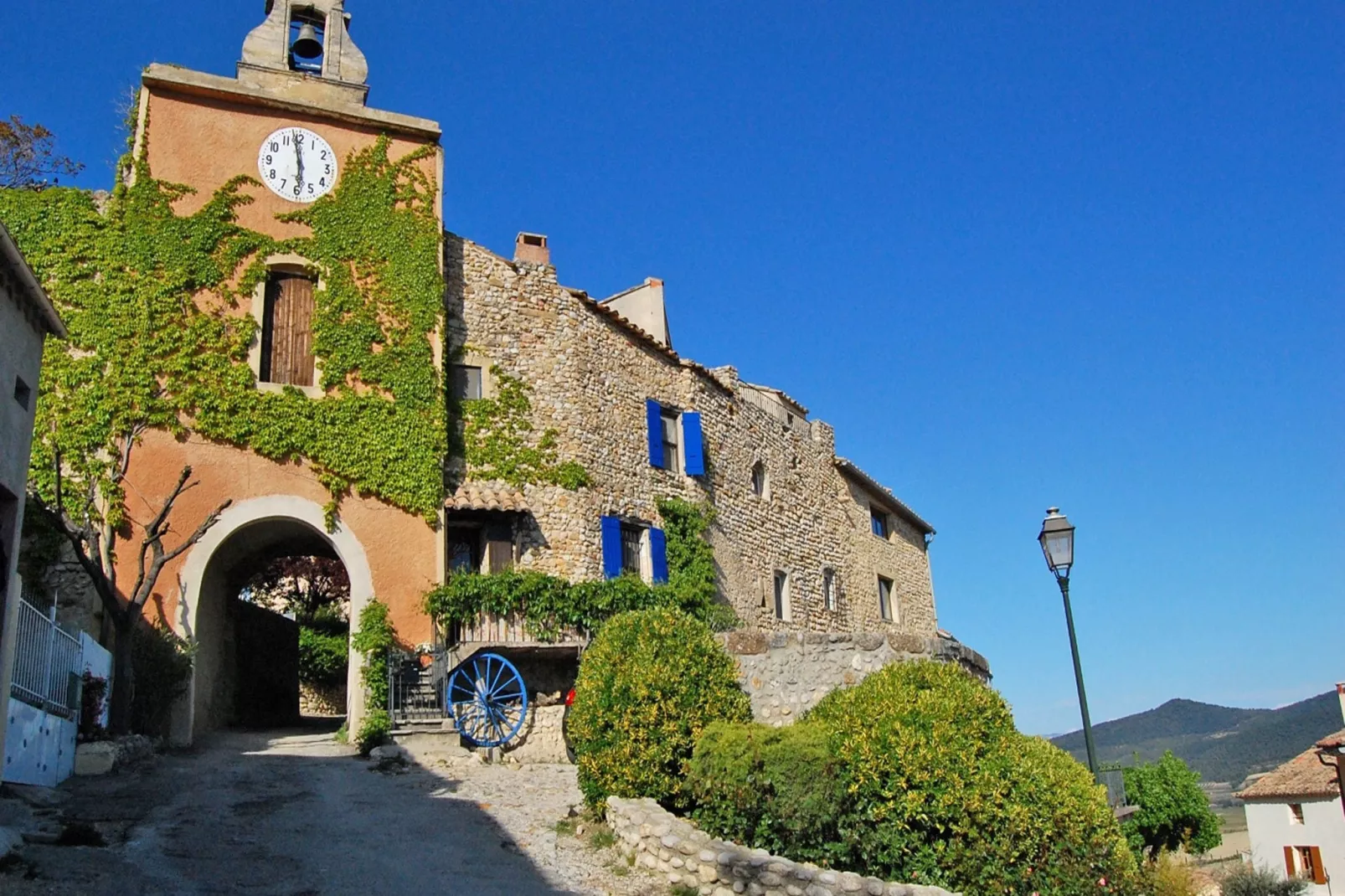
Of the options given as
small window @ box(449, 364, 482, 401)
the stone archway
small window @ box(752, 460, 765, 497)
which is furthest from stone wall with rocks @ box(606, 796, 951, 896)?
small window @ box(752, 460, 765, 497)

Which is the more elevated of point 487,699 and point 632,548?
point 632,548

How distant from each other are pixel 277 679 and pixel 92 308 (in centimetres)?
1010

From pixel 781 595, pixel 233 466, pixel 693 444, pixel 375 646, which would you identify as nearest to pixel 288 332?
pixel 233 466

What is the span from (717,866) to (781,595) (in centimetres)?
1774

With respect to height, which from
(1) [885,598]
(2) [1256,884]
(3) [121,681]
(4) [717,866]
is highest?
(1) [885,598]

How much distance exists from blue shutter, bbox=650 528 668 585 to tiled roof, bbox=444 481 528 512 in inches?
131

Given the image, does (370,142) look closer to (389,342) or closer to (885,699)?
(389,342)

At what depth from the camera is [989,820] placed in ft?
34.4

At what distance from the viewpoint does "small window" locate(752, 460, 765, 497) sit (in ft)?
90.8

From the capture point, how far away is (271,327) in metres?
19.6

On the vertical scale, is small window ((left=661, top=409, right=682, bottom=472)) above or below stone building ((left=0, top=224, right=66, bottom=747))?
above

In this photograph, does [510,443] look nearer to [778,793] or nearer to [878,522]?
[778,793]

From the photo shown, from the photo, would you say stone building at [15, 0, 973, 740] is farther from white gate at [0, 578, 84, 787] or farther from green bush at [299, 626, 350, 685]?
green bush at [299, 626, 350, 685]

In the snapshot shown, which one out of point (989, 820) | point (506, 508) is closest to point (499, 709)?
point (506, 508)
